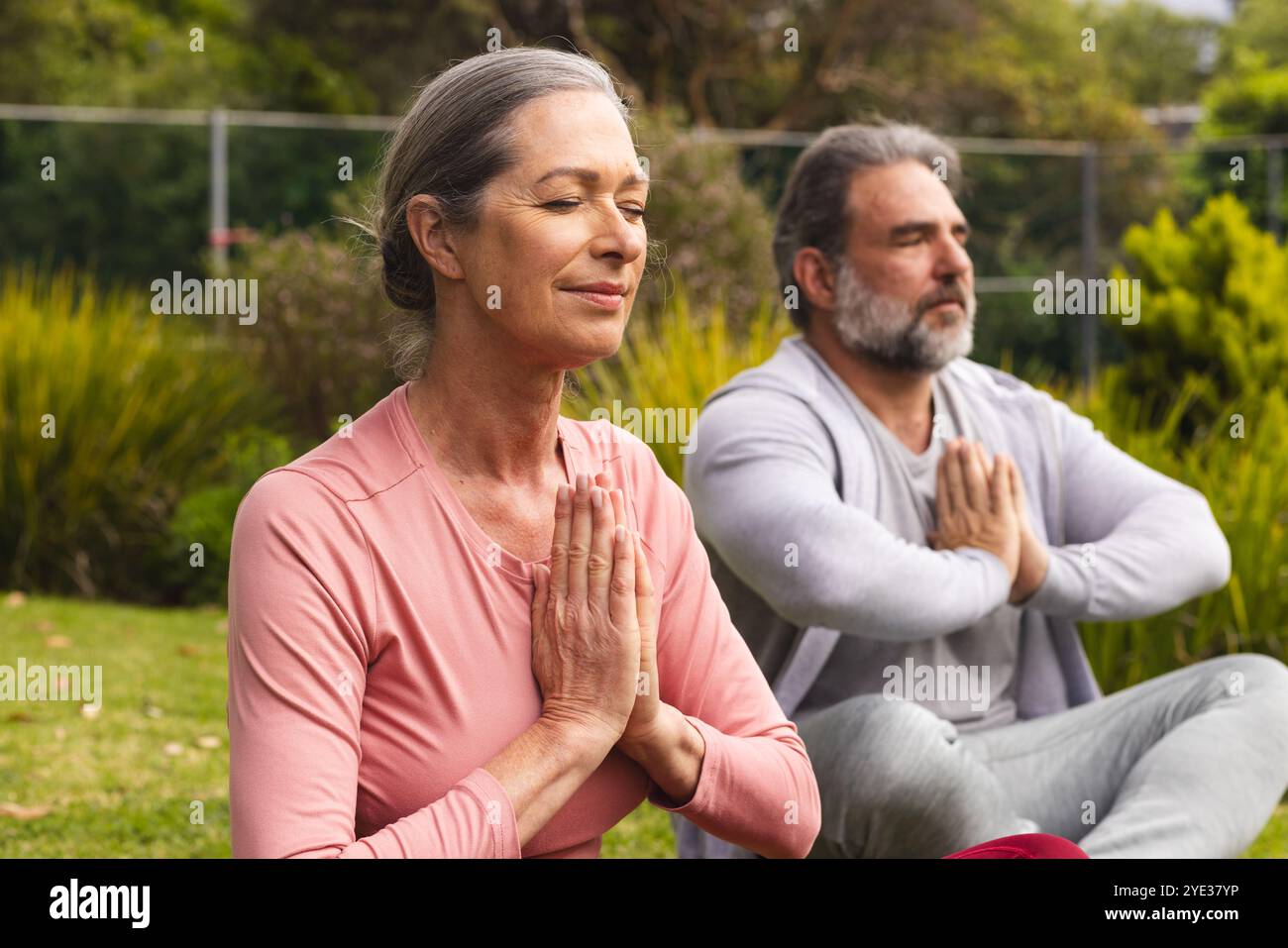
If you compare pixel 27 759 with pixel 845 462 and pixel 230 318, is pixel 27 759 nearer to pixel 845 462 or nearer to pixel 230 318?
pixel 845 462

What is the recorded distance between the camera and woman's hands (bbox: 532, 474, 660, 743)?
1.87 metres

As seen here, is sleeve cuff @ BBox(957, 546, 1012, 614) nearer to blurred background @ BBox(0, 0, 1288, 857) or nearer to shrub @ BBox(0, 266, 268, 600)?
blurred background @ BBox(0, 0, 1288, 857)

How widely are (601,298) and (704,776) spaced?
633 mm

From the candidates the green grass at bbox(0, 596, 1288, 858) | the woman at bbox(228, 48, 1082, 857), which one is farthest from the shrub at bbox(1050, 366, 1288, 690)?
the woman at bbox(228, 48, 1082, 857)

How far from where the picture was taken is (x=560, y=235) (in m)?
1.90

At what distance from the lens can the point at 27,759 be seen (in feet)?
16.5

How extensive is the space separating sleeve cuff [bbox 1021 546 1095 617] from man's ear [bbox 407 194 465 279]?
5.56 feet

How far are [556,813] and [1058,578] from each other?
162cm

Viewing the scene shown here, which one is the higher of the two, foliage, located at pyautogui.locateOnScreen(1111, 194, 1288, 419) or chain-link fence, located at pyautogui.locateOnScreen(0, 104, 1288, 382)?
chain-link fence, located at pyautogui.locateOnScreen(0, 104, 1288, 382)

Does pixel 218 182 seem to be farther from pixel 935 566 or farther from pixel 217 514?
pixel 935 566

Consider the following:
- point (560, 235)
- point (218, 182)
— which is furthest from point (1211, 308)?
point (218, 182)

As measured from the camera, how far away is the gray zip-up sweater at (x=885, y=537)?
9.72ft

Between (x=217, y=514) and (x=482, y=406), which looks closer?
(x=482, y=406)
